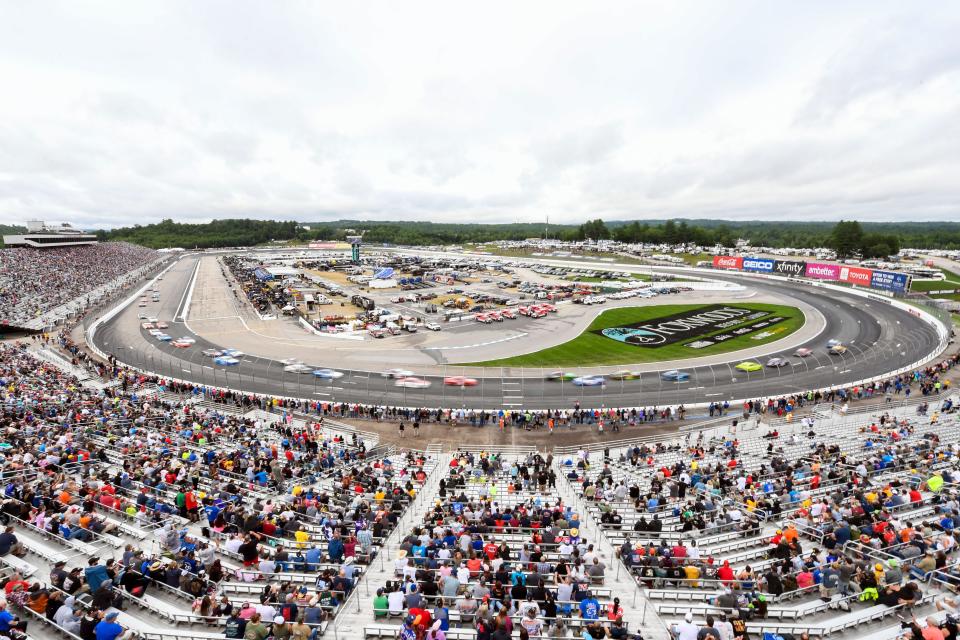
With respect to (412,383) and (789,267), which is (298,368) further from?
(789,267)

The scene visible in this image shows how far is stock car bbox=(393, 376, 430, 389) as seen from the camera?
40.7 m

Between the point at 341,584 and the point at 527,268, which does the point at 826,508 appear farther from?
the point at 527,268

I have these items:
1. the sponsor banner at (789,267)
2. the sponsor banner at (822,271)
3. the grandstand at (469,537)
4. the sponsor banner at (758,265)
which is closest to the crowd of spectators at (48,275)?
the grandstand at (469,537)

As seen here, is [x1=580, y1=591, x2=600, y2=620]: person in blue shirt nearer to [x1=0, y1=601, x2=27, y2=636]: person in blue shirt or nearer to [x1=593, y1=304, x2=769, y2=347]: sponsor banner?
[x1=0, y1=601, x2=27, y2=636]: person in blue shirt

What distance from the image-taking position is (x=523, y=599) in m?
11.9

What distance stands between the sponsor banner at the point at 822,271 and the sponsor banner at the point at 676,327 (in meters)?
43.5

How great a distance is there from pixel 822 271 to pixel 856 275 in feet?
28.9

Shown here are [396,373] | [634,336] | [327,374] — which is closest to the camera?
[327,374]

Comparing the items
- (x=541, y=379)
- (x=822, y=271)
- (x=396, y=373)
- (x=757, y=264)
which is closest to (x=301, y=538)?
(x=396, y=373)

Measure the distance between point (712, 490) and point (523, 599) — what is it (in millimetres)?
11056

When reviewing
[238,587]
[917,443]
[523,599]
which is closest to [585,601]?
[523,599]

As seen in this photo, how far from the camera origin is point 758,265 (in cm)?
12112

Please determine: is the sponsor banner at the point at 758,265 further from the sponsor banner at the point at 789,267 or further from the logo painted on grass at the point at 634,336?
the logo painted on grass at the point at 634,336

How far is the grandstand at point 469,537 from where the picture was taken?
437 inches
